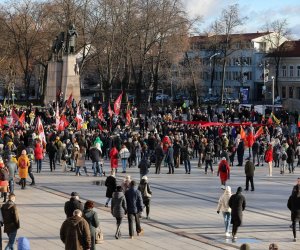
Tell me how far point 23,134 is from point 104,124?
302 inches

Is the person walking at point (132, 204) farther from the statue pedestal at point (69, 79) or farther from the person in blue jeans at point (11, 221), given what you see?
the statue pedestal at point (69, 79)

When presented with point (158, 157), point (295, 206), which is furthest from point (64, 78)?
point (295, 206)

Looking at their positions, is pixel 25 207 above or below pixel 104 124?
below

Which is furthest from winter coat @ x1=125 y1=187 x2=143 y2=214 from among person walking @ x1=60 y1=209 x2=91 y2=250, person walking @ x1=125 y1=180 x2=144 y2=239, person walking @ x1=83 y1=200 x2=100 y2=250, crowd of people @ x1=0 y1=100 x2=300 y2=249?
person walking @ x1=60 y1=209 x2=91 y2=250

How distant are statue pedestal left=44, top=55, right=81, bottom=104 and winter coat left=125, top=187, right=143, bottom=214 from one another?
131 ft

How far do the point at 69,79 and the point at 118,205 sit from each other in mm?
40901

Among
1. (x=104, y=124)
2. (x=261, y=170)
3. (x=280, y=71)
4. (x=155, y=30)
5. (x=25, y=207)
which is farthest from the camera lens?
(x=280, y=71)

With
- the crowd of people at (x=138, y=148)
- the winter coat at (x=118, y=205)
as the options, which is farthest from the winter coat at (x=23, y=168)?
the winter coat at (x=118, y=205)

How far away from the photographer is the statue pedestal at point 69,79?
57.0 m

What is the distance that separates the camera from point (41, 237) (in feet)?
56.0

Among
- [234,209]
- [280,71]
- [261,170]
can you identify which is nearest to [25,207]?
[234,209]

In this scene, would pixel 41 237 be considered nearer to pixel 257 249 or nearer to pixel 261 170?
pixel 257 249

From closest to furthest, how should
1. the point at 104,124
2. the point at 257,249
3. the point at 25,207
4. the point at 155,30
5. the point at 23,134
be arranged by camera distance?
the point at 257,249 → the point at 25,207 → the point at 23,134 → the point at 104,124 → the point at 155,30

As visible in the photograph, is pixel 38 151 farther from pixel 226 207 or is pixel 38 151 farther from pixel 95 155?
pixel 226 207
